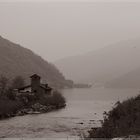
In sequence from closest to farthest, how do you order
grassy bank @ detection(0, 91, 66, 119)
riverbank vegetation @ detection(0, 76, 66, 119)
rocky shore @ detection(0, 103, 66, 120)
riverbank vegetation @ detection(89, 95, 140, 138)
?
1. riverbank vegetation @ detection(89, 95, 140, 138)
2. rocky shore @ detection(0, 103, 66, 120)
3. grassy bank @ detection(0, 91, 66, 119)
4. riverbank vegetation @ detection(0, 76, 66, 119)

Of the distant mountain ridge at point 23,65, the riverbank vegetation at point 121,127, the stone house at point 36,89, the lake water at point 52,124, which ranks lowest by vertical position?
the lake water at point 52,124

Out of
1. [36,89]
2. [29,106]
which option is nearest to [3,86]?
[36,89]

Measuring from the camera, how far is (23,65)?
554 ft

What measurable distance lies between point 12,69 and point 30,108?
98943mm

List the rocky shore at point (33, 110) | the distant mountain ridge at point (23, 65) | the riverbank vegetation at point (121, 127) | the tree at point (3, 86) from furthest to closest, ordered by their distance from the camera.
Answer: the distant mountain ridge at point (23, 65), the tree at point (3, 86), the rocky shore at point (33, 110), the riverbank vegetation at point (121, 127)

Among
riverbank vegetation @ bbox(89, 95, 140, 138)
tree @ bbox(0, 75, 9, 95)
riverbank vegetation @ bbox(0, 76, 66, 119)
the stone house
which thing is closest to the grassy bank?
riverbank vegetation @ bbox(0, 76, 66, 119)

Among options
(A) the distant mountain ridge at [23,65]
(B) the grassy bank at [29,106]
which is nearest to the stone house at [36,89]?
(B) the grassy bank at [29,106]

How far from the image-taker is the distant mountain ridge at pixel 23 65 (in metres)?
155

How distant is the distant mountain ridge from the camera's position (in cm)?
15516

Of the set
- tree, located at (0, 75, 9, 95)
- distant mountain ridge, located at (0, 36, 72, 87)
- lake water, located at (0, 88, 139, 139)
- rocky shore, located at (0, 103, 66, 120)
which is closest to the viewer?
lake water, located at (0, 88, 139, 139)

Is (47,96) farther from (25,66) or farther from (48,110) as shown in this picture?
(25,66)

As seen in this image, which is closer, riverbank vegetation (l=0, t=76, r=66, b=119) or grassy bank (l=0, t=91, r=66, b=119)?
grassy bank (l=0, t=91, r=66, b=119)

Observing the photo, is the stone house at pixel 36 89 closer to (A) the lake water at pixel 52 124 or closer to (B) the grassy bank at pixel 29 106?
(B) the grassy bank at pixel 29 106

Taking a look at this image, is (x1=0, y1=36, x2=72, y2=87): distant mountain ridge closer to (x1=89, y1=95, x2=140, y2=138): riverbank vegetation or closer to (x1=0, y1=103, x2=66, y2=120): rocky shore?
(x1=0, y1=103, x2=66, y2=120): rocky shore
